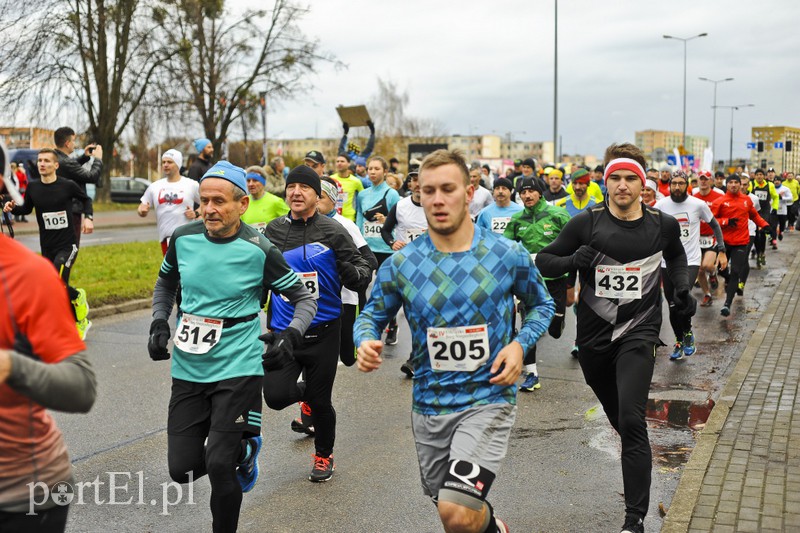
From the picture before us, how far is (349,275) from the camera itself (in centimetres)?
589

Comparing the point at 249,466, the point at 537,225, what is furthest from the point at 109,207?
the point at 249,466

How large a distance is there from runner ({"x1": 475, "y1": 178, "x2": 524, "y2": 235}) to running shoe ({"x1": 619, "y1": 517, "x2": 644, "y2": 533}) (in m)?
5.22

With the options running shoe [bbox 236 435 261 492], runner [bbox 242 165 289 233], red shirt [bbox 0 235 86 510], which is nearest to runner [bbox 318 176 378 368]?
running shoe [bbox 236 435 261 492]

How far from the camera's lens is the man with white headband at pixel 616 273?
5035 mm

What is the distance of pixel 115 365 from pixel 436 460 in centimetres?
630

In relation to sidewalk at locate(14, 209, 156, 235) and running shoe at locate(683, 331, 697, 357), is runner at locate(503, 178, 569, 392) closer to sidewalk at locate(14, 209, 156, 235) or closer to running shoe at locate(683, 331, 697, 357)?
running shoe at locate(683, 331, 697, 357)

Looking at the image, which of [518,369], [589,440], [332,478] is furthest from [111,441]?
[518,369]

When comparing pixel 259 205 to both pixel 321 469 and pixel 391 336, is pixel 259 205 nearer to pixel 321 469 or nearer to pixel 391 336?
pixel 391 336

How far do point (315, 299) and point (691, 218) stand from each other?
6.14 metres

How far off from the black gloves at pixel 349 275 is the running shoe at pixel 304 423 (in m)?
1.20

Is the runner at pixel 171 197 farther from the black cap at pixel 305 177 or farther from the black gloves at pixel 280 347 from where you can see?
the black gloves at pixel 280 347

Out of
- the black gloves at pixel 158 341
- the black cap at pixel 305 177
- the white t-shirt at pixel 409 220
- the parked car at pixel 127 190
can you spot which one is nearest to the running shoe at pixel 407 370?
the white t-shirt at pixel 409 220

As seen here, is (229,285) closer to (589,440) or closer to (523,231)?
(589,440)

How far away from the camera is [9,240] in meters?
2.61
